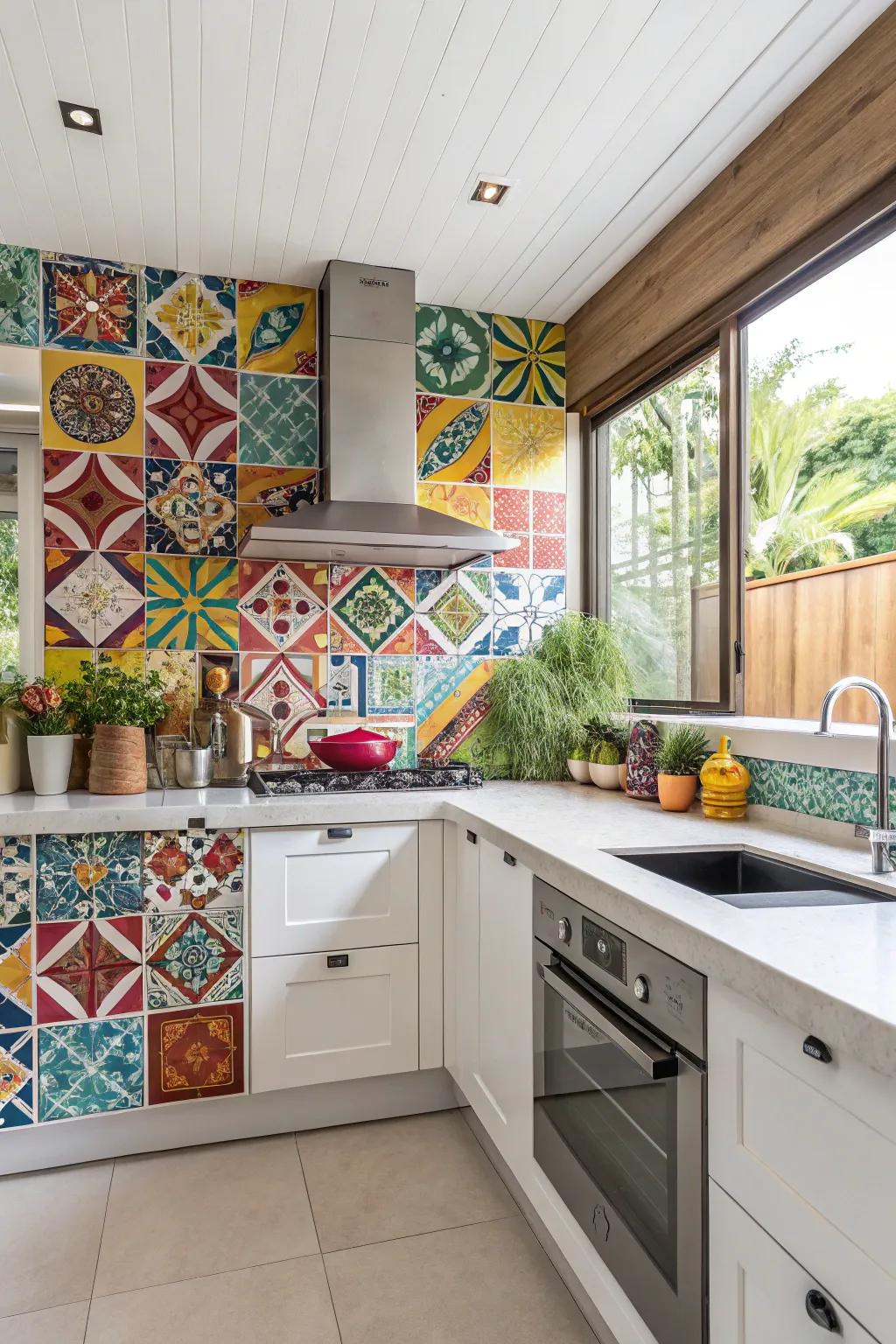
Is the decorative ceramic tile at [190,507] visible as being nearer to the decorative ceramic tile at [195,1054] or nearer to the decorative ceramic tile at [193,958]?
the decorative ceramic tile at [193,958]

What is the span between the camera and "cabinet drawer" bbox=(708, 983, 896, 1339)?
834mm

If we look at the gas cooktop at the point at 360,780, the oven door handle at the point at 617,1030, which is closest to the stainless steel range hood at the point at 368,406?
the gas cooktop at the point at 360,780

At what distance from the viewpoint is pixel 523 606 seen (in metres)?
3.10

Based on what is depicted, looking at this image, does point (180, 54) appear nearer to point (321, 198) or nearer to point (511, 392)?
point (321, 198)

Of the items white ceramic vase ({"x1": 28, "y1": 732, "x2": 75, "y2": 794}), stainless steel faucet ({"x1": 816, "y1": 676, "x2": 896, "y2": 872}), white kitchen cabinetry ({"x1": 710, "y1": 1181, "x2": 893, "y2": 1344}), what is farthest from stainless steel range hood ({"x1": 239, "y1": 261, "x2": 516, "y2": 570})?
white kitchen cabinetry ({"x1": 710, "y1": 1181, "x2": 893, "y2": 1344})

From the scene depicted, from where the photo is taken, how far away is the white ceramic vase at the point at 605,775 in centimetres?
266

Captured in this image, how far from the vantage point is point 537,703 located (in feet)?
9.47

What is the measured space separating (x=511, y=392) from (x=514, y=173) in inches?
36.9

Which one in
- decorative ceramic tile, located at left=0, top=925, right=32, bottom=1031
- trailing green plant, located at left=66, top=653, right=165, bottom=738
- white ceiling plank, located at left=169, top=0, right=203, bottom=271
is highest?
white ceiling plank, located at left=169, top=0, right=203, bottom=271

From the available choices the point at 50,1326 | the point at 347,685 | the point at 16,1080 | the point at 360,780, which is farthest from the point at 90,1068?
the point at 347,685

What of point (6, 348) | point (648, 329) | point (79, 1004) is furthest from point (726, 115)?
point (79, 1004)

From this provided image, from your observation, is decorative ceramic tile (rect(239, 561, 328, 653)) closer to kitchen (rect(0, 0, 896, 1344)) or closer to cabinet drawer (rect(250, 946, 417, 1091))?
kitchen (rect(0, 0, 896, 1344))

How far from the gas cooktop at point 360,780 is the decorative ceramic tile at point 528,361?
4.56 ft

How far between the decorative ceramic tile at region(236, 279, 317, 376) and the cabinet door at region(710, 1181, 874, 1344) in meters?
2.57
